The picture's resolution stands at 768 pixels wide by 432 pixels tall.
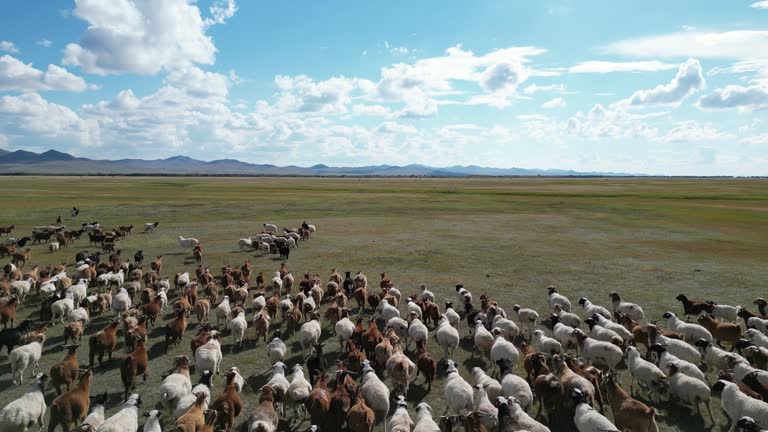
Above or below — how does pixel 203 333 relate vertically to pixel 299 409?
above

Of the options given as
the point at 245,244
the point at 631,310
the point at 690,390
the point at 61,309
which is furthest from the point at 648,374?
the point at 245,244

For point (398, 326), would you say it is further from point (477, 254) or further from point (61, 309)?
point (477, 254)

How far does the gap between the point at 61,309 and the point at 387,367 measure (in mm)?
12695

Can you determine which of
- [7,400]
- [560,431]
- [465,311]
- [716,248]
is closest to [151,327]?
[7,400]

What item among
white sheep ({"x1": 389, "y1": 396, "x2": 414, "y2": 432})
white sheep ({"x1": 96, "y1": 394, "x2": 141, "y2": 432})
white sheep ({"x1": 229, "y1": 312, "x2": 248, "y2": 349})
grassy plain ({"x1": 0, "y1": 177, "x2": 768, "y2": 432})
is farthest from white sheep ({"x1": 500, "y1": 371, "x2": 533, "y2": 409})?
white sheep ({"x1": 229, "y1": 312, "x2": 248, "y2": 349})

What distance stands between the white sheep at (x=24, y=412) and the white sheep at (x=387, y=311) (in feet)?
33.6

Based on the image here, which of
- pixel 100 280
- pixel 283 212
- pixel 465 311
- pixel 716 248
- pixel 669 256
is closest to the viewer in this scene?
pixel 465 311

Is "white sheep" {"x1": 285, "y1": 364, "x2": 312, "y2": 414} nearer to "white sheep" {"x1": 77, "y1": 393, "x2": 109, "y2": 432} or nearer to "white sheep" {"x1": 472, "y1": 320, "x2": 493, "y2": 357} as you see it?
"white sheep" {"x1": 77, "y1": 393, "x2": 109, "y2": 432}

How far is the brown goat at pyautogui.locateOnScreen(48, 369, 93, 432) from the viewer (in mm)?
9141

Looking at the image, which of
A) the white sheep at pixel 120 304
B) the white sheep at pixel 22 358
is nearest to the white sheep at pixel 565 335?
the white sheep at pixel 22 358

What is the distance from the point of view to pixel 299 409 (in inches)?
424

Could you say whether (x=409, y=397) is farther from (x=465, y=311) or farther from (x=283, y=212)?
(x=283, y=212)

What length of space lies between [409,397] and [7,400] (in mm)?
10162

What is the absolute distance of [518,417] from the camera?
9023 mm
